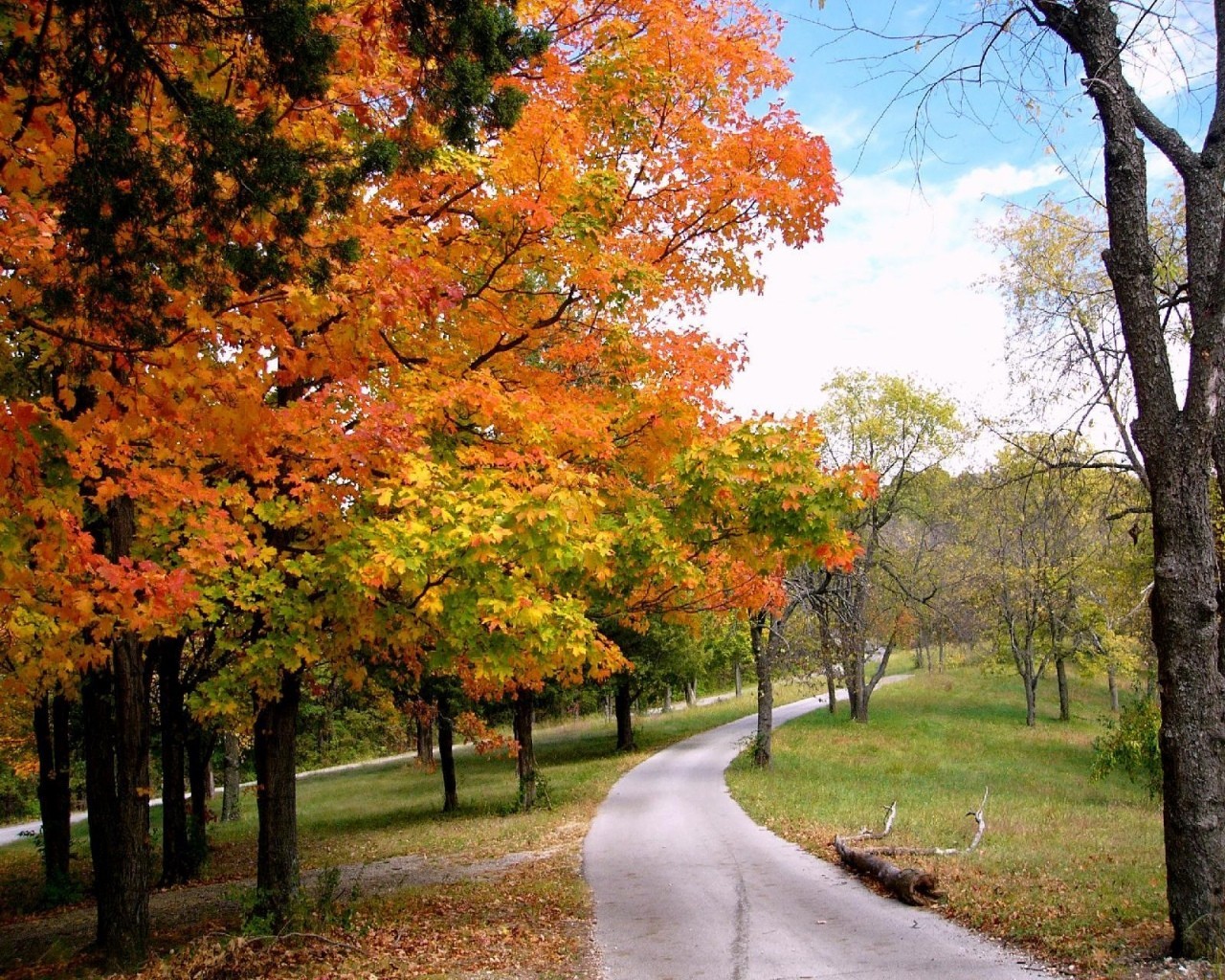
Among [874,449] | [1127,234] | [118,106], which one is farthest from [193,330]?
[874,449]

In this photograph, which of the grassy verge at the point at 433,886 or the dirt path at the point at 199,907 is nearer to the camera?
the grassy verge at the point at 433,886

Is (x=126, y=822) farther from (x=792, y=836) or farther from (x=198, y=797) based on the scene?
(x=198, y=797)

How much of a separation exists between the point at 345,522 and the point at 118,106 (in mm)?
3502

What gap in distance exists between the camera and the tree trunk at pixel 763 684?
23.3 meters

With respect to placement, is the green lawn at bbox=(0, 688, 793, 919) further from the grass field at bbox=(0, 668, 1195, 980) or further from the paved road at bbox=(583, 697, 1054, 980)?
the paved road at bbox=(583, 697, 1054, 980)

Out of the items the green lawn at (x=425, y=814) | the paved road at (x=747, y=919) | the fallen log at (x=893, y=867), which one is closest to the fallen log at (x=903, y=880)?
the fallen log at (x=893, y=867)

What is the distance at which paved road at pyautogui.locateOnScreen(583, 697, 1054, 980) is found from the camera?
264 inches

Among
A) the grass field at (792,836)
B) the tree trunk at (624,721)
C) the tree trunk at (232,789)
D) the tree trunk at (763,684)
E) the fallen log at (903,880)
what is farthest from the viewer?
the tree trunk at (624,721)

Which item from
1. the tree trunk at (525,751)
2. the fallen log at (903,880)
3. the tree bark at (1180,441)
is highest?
the tree bark at (1180,441)

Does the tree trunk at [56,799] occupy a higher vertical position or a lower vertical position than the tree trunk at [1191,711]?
lower

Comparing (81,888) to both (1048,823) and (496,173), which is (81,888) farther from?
(1048,823)

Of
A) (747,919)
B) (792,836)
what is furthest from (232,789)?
(747,919)

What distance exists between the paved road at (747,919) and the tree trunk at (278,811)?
3342 mm

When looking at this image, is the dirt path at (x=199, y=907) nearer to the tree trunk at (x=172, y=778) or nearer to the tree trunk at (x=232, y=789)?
the tree trunk at (x=172, y=778)
